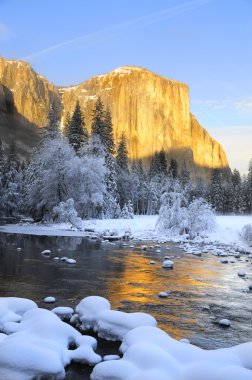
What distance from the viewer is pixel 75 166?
136 feet

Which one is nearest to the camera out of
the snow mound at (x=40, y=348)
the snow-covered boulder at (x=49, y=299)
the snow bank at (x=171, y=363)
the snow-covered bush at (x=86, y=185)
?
the snow bank at (x=171, y=363)

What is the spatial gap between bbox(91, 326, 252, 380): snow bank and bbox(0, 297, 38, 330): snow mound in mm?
2699

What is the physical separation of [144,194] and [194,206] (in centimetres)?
4536

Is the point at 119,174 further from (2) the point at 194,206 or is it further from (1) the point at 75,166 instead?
(2) the point at 194,206

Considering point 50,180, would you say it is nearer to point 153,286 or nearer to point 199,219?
point 199,219

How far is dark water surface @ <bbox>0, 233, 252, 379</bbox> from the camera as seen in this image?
28.1ft

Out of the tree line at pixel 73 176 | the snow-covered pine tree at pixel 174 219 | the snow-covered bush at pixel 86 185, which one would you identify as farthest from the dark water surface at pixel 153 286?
the snow-covered bush at pixel 86 185

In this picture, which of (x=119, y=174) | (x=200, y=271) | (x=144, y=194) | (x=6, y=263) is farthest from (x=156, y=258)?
(x=144, y=194)

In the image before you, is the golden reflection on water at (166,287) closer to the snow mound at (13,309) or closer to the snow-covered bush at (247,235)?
the snow mound at (13,309)

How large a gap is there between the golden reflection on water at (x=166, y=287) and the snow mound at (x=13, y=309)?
89.3 inches

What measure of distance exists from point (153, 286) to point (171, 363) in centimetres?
662

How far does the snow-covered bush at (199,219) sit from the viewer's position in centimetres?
2942

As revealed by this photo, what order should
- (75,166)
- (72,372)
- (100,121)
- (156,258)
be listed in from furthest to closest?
(100,121)
(75,166)
(156,258)
(72,372)

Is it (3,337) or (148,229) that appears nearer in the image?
(3,337)
